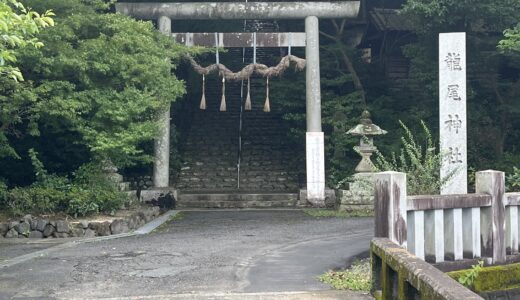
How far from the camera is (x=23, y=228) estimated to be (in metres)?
10.9

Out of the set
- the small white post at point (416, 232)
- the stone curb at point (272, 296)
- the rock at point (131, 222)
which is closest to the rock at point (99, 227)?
the rock at point (131, 222)

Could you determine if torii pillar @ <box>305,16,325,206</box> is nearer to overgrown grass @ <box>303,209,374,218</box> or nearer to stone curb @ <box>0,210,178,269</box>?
overgrown grass @ <box>303,209,374,218</box>

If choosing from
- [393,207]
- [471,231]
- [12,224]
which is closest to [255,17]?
[12,224]

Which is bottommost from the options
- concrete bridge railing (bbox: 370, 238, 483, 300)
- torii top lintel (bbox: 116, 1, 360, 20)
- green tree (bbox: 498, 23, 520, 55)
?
concrete bridge railing (bbox: 370, 238, 483, 300)

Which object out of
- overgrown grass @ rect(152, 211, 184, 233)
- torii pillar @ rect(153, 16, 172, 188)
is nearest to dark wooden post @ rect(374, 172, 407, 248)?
overgrown grass @ rect(152, 211, 184, 233)

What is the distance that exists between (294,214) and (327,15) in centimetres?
623

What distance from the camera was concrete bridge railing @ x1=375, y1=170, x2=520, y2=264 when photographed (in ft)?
19.5

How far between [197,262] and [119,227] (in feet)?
12.6

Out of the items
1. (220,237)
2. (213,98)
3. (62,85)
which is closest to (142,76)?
(62,85)

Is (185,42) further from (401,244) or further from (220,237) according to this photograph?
(401,244)

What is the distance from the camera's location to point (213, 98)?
79.6 ft

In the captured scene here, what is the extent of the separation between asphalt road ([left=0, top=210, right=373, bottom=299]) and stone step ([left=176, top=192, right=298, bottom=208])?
3601 mm

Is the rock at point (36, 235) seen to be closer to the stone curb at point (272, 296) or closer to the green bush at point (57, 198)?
the green bush at point (57, 198)

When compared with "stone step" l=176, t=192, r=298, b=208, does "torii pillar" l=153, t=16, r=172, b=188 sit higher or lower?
higher
